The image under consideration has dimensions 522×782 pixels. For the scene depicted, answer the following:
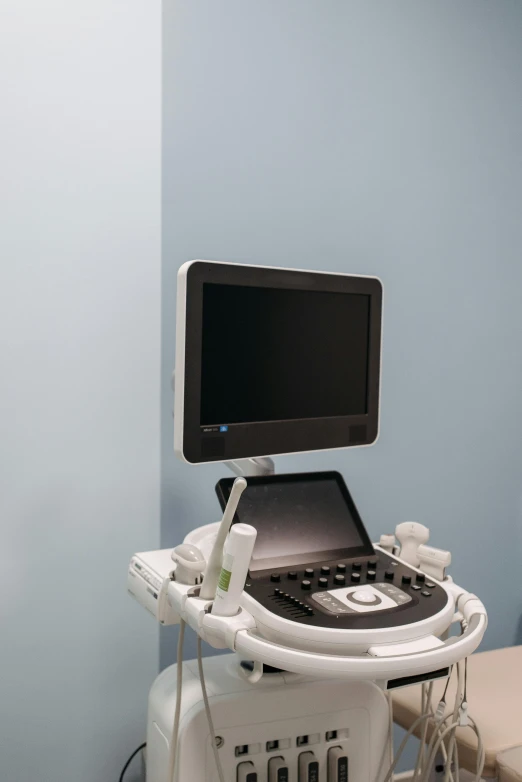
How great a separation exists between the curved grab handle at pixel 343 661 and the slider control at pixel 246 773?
1.21 ft

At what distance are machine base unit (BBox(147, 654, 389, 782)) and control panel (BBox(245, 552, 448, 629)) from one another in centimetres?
21

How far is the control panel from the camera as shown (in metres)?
1.10

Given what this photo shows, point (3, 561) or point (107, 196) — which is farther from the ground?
point (107, 196)

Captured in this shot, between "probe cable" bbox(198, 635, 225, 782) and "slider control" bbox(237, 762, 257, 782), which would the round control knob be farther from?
"slider control" bbox(237, 762, 257, 782)

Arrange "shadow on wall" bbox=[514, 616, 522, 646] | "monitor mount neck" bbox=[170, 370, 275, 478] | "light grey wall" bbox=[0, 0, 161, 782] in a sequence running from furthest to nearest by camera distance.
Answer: "shadow on wall" bbox=[514, 616, 522, 646], "light grey wall" bbox=[0, 0, 161, 782], "monitor mount neck" bbox=[170, 370, 275, 478]

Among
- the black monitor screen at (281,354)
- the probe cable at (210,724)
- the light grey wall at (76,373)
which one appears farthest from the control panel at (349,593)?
the light grey wall at (76,373)

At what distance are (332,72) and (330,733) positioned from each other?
152 centimetres

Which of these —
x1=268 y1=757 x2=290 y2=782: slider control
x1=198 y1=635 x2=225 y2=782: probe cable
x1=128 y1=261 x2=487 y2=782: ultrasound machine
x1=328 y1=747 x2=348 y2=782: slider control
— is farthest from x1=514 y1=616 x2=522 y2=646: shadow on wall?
x1=198 y1=635 x2=225 y2=782: probe cable

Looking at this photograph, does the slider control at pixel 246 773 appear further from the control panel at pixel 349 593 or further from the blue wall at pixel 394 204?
the blue wall at pixel 394 204

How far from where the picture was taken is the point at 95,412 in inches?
64.0

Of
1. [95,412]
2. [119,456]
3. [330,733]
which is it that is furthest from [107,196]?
[330,733]

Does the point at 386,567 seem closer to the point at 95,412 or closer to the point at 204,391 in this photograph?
the point at 204,391

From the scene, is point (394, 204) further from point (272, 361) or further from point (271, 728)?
point (271, 728)

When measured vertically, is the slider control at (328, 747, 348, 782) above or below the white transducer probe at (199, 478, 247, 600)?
below
